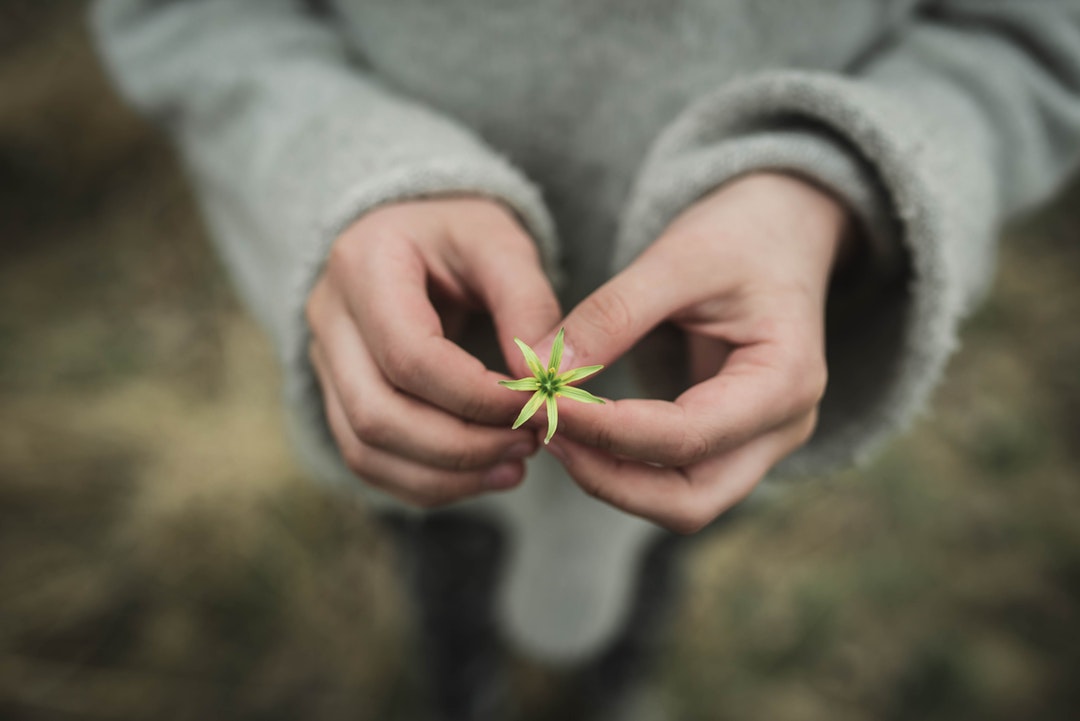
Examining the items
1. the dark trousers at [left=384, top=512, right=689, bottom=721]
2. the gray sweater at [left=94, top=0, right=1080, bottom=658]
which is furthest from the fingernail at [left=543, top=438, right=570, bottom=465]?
the dark trousers at [left=384, top=512, right=689, bottom=721]

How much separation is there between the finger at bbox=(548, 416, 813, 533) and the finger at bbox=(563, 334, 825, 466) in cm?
3

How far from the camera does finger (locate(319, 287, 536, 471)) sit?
741 mm

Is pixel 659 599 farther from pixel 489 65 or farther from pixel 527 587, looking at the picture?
pixel 489 65

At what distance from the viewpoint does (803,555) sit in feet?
7.86

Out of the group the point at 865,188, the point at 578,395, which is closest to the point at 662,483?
the point at 578,395

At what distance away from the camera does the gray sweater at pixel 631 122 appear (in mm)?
831

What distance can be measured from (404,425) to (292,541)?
1.82 metres

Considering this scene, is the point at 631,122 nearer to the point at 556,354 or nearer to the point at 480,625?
the point at 556,354

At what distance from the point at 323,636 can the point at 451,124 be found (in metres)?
1.78

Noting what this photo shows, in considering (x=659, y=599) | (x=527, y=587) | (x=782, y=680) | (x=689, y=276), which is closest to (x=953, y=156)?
(x=689, y=276)

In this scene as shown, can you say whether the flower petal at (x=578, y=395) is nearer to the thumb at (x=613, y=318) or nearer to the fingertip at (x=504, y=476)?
the thumb at (x=613, y=318)

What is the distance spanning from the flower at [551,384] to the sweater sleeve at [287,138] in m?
0.29

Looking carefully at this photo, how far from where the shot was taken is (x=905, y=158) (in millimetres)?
790

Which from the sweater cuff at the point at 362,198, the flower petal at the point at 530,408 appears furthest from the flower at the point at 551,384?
the sweater cuff at the point at 362,198
